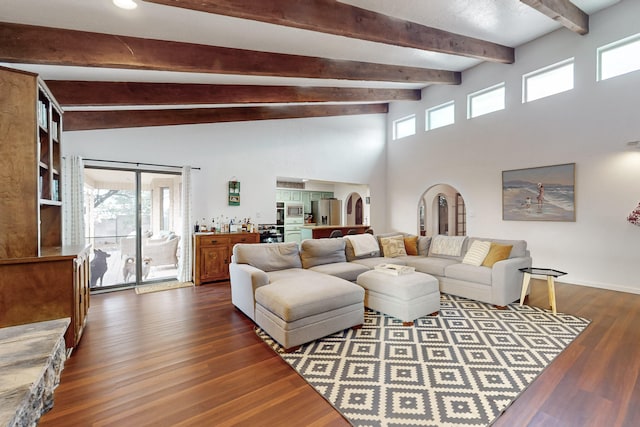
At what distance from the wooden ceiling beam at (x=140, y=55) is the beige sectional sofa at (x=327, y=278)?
7.41 feet

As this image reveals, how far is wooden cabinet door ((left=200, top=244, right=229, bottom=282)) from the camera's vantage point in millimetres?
5105

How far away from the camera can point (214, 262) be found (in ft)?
17.1

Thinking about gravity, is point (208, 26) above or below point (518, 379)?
above

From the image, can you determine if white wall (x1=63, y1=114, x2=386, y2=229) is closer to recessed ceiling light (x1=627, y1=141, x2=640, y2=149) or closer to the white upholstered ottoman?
the white upholstered ottoman

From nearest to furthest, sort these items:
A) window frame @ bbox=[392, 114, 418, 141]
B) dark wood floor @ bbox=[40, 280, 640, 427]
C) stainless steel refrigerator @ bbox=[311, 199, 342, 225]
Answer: dark wood floor @ bbox=[40, 280, 640, 427] < window frame @ bbox=[392, 114, 418, 141] < stainless steel refrigerator @ bbox=[311, 199, 342, 225]

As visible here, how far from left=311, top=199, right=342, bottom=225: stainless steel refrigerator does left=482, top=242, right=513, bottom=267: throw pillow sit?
6.44 metres

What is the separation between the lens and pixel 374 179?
8320mm

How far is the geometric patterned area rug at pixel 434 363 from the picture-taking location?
1.87 m

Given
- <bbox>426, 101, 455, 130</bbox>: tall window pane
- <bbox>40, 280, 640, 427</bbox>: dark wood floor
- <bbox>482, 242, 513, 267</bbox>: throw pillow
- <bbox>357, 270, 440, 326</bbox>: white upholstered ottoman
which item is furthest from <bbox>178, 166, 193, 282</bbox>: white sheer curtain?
<bbox>426, 101, 455, 130</bbox>: tall window pane

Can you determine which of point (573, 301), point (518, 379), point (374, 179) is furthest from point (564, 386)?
point (374, 179)

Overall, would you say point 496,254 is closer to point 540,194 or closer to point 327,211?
point 540,194

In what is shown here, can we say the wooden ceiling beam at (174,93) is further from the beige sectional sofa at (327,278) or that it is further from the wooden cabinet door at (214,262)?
the wooden cabinet door at (214,262)

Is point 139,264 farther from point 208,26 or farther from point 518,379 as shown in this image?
point 518,379

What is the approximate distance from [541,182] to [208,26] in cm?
588
